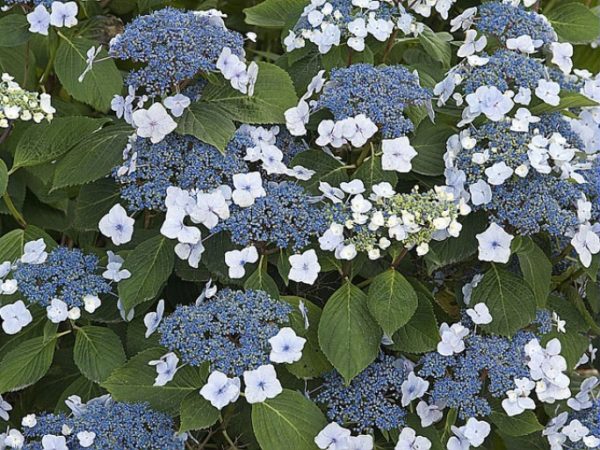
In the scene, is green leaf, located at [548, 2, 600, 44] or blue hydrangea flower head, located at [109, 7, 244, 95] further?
green leaf, located at [548, 2, 600, 44]

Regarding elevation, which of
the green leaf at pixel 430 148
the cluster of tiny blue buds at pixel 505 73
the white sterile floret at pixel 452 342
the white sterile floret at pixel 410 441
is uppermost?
→ the cluster of tiny blue buds at pixel 505 73

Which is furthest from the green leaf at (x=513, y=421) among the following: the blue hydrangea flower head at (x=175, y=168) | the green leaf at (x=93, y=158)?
the green leaf at (x=93, y=158)

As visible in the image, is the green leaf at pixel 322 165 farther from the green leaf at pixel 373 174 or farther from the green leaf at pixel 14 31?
the green leaf at pixel 14 31

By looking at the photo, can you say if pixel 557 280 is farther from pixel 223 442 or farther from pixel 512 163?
pixel 223 442

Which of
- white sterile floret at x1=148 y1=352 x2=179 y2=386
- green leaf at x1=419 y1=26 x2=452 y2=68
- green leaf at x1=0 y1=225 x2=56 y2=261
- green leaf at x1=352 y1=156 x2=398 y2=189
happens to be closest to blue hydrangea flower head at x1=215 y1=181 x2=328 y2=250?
green leaf at x1=352 y1=156 x2=398 y2=189

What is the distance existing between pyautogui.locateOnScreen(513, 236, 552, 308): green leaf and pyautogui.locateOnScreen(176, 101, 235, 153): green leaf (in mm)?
561

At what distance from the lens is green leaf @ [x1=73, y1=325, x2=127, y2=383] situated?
177 cm

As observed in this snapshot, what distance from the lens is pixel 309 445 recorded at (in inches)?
64.6

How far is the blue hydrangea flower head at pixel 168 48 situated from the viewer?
1.73m

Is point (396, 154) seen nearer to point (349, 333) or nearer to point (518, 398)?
point (349, 333)

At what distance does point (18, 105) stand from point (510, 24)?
967mm

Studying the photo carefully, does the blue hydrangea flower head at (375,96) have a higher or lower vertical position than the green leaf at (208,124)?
higher

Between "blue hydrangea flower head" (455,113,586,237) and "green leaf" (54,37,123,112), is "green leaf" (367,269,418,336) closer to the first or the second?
"blue hydrangea flower head" (455,113,586,237)

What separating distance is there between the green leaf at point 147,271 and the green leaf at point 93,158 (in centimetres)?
17
